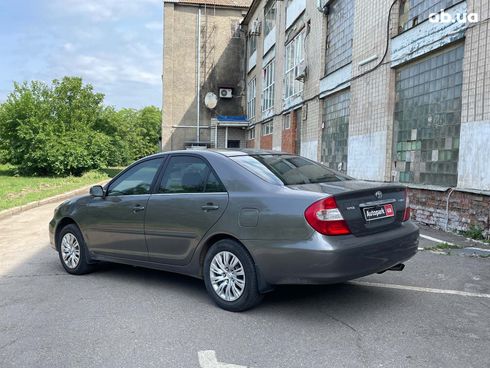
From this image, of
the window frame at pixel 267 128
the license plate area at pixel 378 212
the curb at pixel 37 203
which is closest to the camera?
the license plate area at pixel 378 212

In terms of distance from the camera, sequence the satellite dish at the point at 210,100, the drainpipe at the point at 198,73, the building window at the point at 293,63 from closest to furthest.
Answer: the building window at the point at 293,63 < the satellite dish at the point at 210,100 < the drainpipe at the point at 198,73

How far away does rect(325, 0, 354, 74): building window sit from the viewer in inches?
544

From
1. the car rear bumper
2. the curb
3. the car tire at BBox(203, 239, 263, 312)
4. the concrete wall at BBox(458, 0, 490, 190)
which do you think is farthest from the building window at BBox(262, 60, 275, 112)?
the car rear bumper

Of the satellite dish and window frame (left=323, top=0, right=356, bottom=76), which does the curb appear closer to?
window frame (left=323, top=0, right=356, bottom=76)

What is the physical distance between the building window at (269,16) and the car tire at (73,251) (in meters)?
21.2

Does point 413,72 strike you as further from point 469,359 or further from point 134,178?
point 469,359

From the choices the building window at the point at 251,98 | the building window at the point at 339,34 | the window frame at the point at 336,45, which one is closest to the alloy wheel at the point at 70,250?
the window frame at the point at 336,45

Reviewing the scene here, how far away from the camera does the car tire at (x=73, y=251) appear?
19.8 ft

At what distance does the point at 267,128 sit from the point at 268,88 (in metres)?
2.23

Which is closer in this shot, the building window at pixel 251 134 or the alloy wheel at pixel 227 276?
the alloy wheel at pixel 227 276

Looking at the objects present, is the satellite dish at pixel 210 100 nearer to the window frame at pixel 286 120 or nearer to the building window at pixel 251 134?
the building window at pixel 251 134

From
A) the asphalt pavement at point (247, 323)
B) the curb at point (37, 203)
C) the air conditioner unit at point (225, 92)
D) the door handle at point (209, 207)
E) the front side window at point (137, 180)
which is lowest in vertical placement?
the curb at point (37, 203)

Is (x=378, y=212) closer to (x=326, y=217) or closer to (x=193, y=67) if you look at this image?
(x=326, y=217)

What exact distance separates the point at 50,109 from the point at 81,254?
75.7ft
